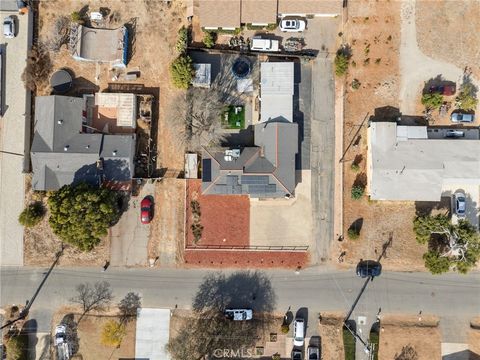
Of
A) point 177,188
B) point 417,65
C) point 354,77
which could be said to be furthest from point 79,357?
point 417,65

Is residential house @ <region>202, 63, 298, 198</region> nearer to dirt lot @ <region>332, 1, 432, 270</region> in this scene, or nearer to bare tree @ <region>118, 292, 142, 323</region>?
dirt lot @ <region>332, 1, 432, 270</region>

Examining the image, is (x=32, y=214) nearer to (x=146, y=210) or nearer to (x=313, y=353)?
(x=146, y=210)

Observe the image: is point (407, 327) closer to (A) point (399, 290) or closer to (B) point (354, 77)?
(A) point (399, 290)

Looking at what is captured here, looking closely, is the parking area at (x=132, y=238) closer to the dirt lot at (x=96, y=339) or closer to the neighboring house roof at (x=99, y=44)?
the dirt lot at (x=96, y=339)

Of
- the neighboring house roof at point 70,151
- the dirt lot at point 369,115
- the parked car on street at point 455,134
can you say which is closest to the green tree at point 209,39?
the neighboring house roof at point 70,151

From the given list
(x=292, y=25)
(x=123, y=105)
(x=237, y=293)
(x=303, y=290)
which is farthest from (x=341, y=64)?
(x=237, y=293)

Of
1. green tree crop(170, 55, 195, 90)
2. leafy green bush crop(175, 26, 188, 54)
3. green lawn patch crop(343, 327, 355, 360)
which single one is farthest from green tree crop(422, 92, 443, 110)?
leafy green bush crop(175, 26, 188, 54)
